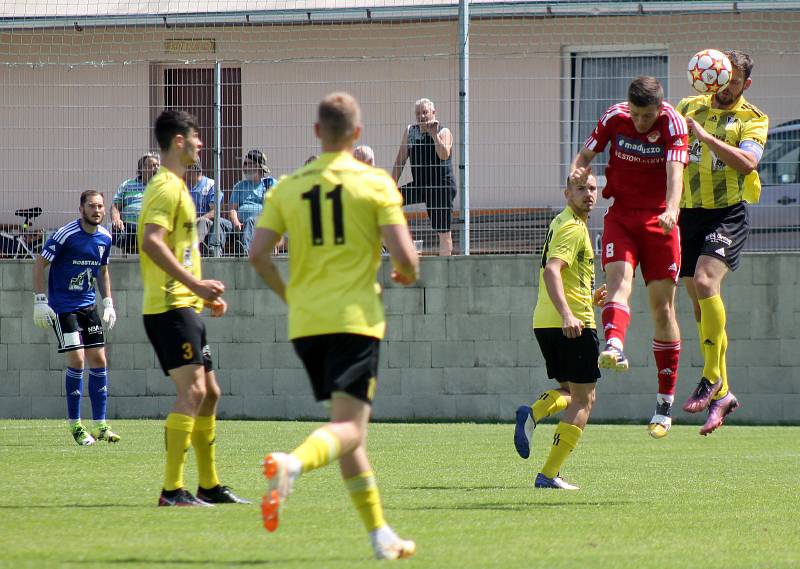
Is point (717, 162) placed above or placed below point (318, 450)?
above

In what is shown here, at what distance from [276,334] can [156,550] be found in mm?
9996

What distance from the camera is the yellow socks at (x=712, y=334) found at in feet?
32.5

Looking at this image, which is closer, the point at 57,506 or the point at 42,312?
the point at 57,506

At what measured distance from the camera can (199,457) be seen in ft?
26.7

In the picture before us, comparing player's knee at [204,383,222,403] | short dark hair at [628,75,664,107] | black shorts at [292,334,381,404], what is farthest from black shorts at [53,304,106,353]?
black shorts at [292,334,381,404]

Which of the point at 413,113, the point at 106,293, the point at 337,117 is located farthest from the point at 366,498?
the point at 413,113

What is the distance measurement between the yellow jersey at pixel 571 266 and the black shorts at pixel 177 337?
2590 millimetres

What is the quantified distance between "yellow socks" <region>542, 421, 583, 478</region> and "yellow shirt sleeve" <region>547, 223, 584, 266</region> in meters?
1.14

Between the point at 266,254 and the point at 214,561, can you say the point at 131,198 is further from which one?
the point at 214,561

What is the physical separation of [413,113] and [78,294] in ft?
15.9

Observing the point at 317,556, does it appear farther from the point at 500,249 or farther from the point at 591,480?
the point at 500,249

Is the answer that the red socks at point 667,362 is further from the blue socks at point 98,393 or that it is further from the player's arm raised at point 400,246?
the blue socks at point 98,393

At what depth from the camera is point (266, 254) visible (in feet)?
19.8

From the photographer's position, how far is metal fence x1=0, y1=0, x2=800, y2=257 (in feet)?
51.0
